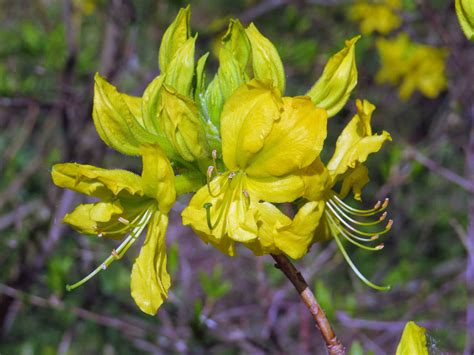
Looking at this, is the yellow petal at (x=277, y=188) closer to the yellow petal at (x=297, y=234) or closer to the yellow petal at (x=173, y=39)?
the yellow petal at (x=297, y=234)

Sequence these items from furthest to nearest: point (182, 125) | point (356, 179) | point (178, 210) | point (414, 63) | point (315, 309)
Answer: point (414, 63) < point (178, 210) < point (356, 179) < point (182, 125) < point (315, 309)

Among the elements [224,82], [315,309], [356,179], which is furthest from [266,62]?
[315,309]

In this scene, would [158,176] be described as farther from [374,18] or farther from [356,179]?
[374,18]

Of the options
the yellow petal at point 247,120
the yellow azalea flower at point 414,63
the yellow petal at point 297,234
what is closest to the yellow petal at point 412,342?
the yellow petal at point 297,234

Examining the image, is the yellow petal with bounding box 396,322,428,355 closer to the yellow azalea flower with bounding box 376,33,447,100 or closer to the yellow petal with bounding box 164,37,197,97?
the yellow petal with bounding box 164,37,197,97

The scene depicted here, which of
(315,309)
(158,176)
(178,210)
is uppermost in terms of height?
(158,176)

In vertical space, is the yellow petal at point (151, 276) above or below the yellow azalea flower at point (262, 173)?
below
